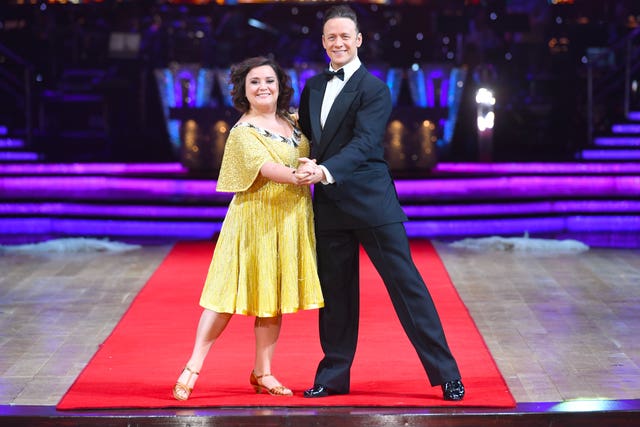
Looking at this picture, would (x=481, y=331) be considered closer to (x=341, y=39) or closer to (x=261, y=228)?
(x=261, y=228)

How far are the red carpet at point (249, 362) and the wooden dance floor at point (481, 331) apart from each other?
0.09m

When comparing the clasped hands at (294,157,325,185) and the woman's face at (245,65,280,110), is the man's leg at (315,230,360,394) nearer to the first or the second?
the clasped hands at (294,157,325,185)

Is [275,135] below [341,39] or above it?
below

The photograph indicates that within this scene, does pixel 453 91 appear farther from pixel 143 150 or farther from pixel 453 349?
pixel 453 349

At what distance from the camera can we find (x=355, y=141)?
400cm

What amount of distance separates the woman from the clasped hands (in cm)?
24

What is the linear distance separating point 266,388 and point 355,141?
107 cm

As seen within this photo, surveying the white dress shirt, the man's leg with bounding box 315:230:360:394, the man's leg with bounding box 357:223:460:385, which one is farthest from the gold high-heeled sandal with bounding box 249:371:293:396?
the white dress shirt

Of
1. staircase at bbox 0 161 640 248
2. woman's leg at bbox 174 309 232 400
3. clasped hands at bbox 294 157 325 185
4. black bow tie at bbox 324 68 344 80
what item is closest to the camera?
clasped hands at bbox 294 157 325 185

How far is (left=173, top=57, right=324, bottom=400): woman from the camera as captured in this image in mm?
4105

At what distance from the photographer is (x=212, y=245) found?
891cm

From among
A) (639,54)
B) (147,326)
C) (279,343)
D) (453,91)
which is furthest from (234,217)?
(639,54)

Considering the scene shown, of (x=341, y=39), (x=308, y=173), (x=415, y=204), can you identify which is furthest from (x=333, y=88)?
(x=415, y=204)

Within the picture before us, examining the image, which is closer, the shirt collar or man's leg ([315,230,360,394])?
the shirt collar
